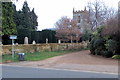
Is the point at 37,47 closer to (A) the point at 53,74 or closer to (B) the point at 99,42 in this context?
(B) the point at 99,42

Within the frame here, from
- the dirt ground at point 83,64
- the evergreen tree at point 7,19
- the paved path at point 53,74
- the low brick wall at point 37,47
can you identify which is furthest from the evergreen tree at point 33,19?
the paved path at point 53,74

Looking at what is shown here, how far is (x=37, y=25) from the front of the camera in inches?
2438

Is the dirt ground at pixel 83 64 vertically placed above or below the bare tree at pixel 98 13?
below

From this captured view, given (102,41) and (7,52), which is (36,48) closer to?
(7,52)

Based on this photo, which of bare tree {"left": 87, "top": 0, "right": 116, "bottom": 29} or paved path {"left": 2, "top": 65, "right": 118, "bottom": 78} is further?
bare tree {"left": 87, "top": 0, "right": 116, "bottom": 29}

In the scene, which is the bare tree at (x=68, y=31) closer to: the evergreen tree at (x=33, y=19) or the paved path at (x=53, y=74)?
the evergreen tree at (x=33, y=19)

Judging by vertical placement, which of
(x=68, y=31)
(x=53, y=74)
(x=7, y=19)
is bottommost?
(x=53, y=74)

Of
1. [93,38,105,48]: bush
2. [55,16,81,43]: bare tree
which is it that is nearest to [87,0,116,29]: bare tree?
[55,16,81,43]: bare tree

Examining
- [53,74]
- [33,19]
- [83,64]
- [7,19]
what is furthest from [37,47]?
[33,19]

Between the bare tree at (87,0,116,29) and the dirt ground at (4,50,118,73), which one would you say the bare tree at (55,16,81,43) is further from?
the dirt ground at (4,50,118,73)

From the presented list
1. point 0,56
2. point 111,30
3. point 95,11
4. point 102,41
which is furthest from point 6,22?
point 95,11

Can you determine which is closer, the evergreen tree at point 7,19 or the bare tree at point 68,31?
the evergreen tree at point 7,19

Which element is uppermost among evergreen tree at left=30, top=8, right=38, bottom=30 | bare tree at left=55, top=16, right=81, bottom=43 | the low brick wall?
evergreen tree at left=30, top=8, right=38, bottom=30

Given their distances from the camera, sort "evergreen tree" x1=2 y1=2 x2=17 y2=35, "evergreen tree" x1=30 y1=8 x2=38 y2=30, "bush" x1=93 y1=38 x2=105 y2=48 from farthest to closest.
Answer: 1. "evergreen tree" x1=30 y1=8 x2=38 y2=30
2. "evergreen tree" x1=2 y1=2 x2=17 y2=35
3. "bush" x1=93 y1=38 x2=105 y2=48
